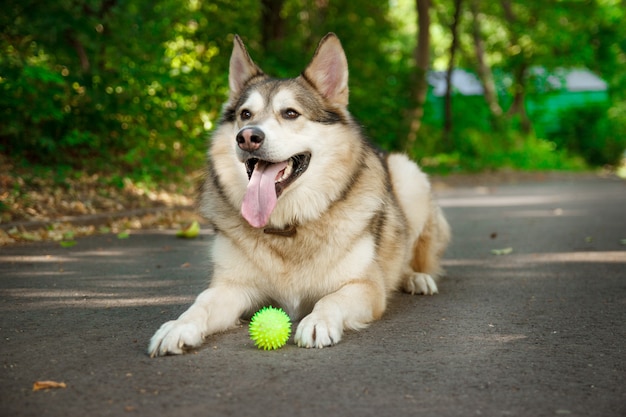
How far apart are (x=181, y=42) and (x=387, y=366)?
1151 centimetres

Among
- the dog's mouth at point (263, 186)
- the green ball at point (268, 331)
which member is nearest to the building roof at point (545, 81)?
the dog's mouth at point (263, 186)

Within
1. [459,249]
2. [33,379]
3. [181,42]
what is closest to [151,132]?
[181,42]

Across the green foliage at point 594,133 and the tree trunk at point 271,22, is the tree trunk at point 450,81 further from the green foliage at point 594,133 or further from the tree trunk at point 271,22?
the tree trunk at point 271,22

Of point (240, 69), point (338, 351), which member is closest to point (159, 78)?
point (240, 69)

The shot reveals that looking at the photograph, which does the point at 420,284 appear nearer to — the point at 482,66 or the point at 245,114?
the point at 245,114

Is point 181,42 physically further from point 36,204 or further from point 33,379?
point 33,379

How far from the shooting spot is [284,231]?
4.52 metres

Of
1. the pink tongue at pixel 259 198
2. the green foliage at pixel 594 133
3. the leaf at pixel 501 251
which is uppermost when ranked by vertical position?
the pink tongue at pixel 259 198

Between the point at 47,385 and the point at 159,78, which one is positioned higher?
the point at 159,78

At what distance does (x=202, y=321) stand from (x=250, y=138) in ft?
3.78

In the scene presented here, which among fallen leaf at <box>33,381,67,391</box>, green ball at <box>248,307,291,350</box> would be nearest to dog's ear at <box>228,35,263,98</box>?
green ball at <box>248,307,291,350</box>

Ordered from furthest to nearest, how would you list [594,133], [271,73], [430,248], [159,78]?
1. [594,133]
2. [271,73]
3. [159,78]
4. [430,248]

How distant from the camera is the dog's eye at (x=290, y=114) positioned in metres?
4.62

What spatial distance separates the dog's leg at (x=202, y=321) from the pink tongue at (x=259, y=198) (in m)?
0.47
